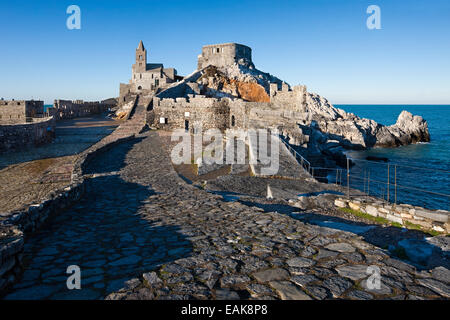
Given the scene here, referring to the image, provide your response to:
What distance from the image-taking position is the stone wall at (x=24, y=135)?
20.8 meters

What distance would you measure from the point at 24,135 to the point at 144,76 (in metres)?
44.7

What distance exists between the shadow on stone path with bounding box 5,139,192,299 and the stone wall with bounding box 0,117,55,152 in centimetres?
1632

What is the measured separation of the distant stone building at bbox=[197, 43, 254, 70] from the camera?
196 ft

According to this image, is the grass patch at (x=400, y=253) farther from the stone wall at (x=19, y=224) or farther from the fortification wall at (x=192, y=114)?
the fortification wall at (x=192, y=114)

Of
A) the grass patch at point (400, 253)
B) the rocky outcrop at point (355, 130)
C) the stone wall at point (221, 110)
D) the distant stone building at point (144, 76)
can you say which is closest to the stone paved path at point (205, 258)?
the grass patch at point (400, 253)

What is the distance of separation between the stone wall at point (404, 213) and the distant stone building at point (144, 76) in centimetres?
5557

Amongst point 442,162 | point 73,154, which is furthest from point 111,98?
point 442,162

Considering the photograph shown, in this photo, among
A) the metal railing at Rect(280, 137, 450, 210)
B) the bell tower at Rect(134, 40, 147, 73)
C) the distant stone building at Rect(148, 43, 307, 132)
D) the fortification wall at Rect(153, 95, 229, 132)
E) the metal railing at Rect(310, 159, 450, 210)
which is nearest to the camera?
the metal railing at Rect(280, 137, 450, 210)

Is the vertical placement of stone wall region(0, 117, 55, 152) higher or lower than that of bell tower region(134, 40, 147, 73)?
lower

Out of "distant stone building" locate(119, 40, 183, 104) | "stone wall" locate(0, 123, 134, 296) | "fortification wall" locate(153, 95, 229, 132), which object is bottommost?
"stone wall" locate(0, 123, 134, 296)

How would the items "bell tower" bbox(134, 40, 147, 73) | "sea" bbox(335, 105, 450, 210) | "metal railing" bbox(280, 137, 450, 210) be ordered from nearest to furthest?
1. "sea" bbox(335, 105, 450, 210)
2. "metal railing" bbox(280, 137, 450, 210)
3. "bell tower" bbox(134, 40, 147, 73)

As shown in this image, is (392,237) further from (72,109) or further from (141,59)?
(141,59)

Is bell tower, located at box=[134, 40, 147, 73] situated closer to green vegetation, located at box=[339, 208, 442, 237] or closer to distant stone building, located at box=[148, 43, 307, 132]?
distant stone building, located at box=[148, 43, 307, 132]

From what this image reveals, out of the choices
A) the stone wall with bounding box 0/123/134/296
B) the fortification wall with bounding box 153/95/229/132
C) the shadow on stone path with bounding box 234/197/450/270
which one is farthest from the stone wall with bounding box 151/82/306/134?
the stone wall with bounding box 0/123/134/296
